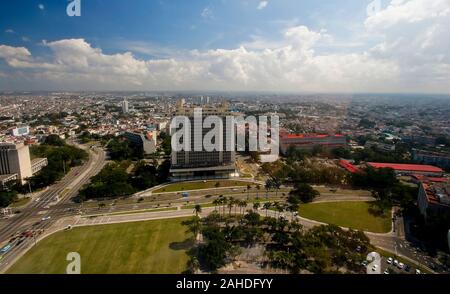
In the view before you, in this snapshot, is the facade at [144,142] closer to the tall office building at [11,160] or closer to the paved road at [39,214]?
the paved road at [39,214]

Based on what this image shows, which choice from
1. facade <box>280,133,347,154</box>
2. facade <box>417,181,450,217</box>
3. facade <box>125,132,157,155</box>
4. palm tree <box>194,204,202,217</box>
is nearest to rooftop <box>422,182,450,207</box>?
facade <box>417,181,450,217</box>

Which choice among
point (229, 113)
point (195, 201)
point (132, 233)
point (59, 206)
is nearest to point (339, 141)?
point (229, 113)

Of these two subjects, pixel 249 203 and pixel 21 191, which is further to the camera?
pixel 21 191

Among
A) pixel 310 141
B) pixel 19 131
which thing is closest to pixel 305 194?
pixel 310 141


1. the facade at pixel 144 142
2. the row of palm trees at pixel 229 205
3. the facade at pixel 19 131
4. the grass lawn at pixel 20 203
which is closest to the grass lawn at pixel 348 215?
the row of palm trees at pixel 229 205

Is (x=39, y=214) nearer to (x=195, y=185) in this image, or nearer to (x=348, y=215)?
(x=195, y=185)
